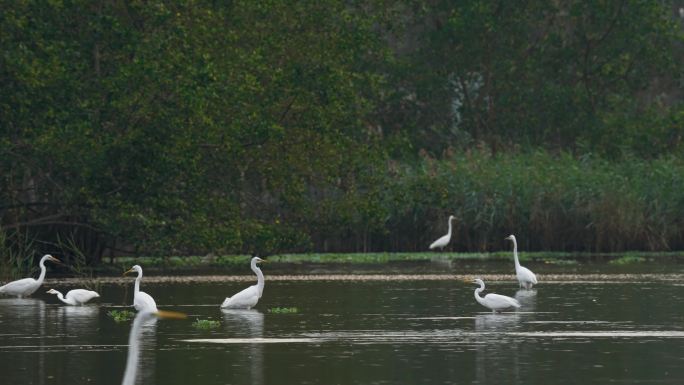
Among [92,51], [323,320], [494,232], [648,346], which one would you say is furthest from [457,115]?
[648,346]

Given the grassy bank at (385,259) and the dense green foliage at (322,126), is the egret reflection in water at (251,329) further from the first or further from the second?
the grassy bank at (385,259)

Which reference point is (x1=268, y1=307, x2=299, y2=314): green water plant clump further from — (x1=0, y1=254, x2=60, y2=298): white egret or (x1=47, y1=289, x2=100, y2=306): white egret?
(x1=0, y1=254, x2=60, y2=298): white egret

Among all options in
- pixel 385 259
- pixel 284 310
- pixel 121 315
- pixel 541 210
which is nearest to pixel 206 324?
pixel 121 315

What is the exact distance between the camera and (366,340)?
74.1 ft

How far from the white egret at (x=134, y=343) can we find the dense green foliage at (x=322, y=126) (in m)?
9.04

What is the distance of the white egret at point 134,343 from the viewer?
18.2 metres

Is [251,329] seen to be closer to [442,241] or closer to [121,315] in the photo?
[121,315]

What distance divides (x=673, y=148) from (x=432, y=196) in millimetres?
16799

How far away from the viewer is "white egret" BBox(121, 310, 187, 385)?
18.2 metres

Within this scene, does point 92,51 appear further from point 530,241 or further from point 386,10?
point 386,10

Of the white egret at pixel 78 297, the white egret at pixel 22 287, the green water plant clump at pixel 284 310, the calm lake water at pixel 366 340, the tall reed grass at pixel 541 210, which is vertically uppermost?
the tall reed grass at pixel 541 210

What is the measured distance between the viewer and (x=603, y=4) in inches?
2591

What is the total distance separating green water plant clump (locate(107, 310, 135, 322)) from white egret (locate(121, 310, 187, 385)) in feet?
0.50

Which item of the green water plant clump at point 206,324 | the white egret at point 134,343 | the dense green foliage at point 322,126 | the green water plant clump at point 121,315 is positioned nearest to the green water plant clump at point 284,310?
the white egret at point 134,343
